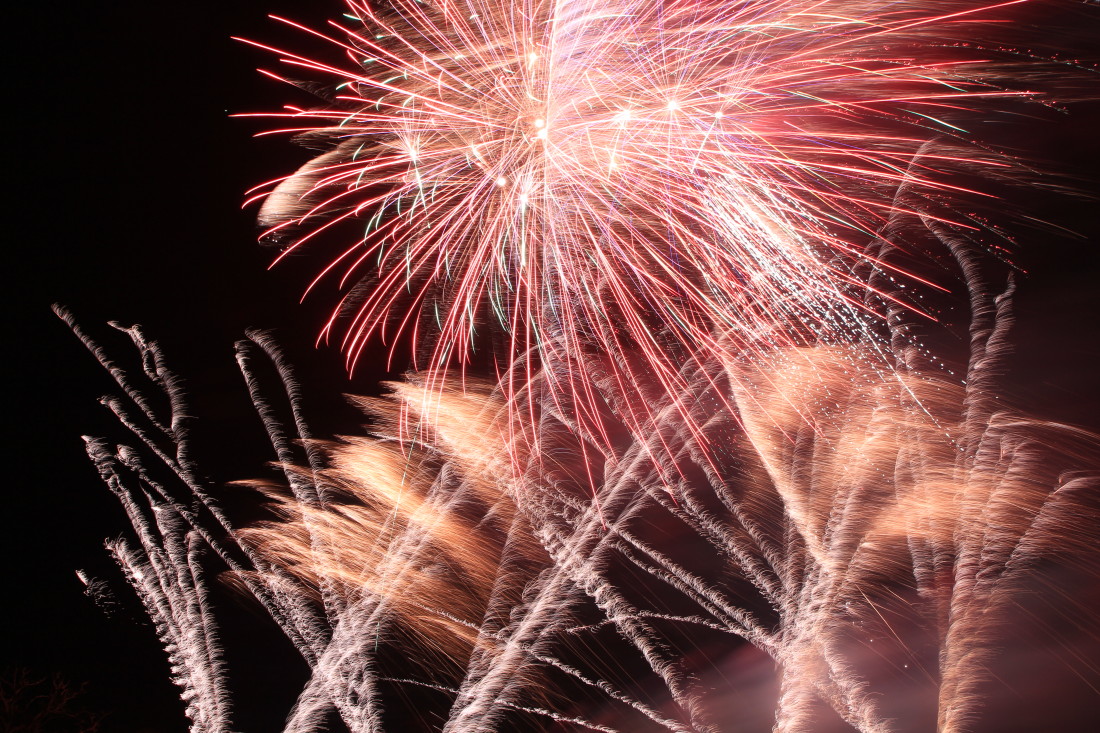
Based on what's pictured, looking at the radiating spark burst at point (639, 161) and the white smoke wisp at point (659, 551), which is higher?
the radiating spark burst at point (639, 161)

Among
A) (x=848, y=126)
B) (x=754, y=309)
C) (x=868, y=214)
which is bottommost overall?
(x=754, y=309)

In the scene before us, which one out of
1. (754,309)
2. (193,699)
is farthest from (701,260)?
(193,699)

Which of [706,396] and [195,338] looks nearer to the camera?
[706,396]

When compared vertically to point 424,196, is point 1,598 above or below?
below

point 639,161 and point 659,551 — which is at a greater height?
point 639,161

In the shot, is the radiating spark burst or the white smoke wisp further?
the radiating spark burst

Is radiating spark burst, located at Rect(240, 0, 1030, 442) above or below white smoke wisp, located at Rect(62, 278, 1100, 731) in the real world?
above

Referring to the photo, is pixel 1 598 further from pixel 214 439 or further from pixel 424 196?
pixel 424 196

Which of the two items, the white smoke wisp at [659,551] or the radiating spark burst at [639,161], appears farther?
the radiating spark burst at [639,161]
